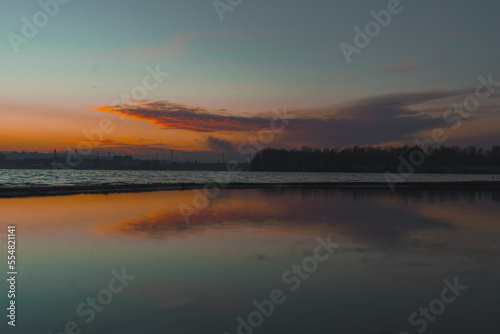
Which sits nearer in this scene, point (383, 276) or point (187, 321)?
point (187, 321)

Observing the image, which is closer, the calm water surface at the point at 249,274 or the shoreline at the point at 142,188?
the calm water surface at the point at 249,274

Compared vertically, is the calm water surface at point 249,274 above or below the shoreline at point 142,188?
above

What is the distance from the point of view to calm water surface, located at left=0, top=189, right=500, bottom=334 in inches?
257

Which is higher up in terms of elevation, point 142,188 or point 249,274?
point 249,274

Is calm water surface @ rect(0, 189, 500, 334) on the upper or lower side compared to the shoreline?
upper

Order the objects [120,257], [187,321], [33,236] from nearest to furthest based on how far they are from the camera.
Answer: [187,321] → [120,257] → [33,236]

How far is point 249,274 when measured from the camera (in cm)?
932

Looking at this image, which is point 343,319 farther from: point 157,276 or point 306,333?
point 157,276

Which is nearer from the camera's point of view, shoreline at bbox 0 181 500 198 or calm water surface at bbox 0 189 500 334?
calm water surface at bbox 0 189 500 334

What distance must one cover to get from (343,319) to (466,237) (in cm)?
1040

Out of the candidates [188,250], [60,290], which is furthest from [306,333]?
[188,250]

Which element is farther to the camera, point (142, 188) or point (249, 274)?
point (142, 188)

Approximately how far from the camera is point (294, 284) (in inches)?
339

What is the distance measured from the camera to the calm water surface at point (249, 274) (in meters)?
6.54
